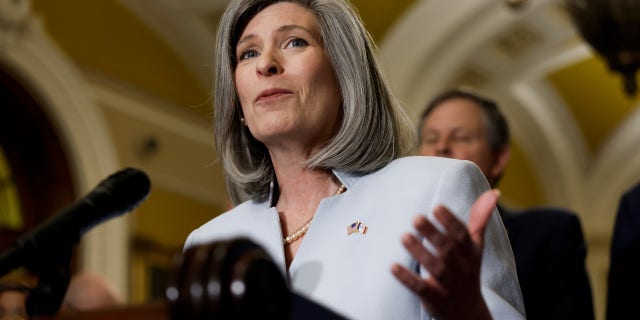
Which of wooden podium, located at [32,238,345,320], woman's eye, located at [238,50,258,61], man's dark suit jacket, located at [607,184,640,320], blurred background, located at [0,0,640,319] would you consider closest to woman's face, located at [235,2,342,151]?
woman's eye, located at [238,50,258,61]

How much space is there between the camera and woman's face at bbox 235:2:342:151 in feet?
6.95

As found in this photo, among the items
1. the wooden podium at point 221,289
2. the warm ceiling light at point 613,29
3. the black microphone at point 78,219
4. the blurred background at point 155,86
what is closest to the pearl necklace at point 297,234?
the black microphone at point 78,219

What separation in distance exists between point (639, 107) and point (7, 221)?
7630 mm

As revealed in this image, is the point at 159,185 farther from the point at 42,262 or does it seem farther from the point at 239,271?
the point at 239,271

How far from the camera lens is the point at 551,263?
3.14m

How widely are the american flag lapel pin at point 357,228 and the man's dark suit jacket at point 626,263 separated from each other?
1.38 m

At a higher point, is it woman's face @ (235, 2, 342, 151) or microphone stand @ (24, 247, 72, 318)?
woman's face @ (235, 2, 342, 151)

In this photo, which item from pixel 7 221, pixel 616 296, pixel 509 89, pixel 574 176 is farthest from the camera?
pixel 574 176

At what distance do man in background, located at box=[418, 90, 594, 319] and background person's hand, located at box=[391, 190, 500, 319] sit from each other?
5.54 feet

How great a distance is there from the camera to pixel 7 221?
7.83 m

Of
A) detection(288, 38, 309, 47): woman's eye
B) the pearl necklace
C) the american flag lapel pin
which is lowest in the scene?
the american flag lapel pin

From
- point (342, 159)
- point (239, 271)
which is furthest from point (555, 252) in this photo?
point (239, 271)

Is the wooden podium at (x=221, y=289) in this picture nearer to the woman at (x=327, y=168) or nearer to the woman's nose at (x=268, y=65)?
the woman at (x=327, y=168)

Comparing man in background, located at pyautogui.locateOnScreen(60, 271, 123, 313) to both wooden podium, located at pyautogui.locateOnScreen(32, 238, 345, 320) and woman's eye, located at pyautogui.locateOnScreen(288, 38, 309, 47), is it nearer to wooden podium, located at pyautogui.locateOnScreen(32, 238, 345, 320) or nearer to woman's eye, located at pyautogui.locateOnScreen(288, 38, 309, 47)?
woman's eye, located at pyautogui.locateOnScreen(288, 38, 309, 47)
